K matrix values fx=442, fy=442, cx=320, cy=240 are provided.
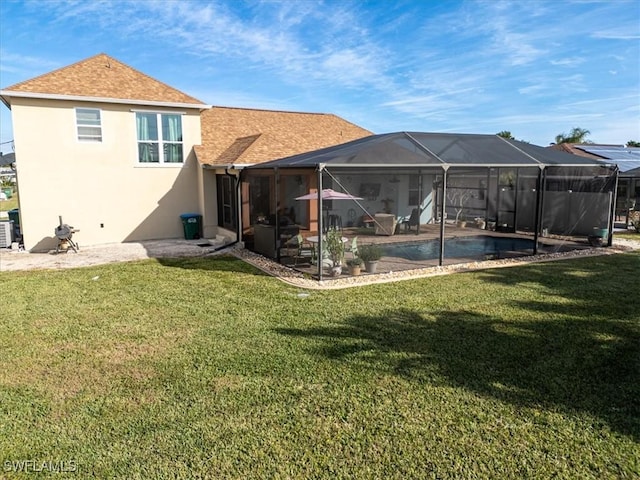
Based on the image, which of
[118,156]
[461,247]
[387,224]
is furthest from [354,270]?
[118,156]

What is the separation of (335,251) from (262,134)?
7.82 meters

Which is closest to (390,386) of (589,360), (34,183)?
(589,360)

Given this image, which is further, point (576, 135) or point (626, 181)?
point (576, 135)

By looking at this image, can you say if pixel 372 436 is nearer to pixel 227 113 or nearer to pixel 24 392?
pixel 24 392

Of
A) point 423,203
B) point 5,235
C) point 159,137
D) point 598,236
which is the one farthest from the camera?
point 423,203

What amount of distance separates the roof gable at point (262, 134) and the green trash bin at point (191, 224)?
2.12m

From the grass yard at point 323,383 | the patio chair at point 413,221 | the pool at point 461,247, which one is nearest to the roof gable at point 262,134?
the patio chair at point 413,221

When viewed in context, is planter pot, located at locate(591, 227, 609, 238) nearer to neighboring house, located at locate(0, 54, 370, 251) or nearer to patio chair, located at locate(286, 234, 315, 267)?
patio chair, located at locate(286, 234, 315, 267)

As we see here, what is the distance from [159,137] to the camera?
16.2 metres

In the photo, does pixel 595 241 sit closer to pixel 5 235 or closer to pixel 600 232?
pixel 600 232

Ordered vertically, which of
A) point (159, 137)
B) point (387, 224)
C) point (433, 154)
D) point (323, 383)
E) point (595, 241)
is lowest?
point (323, 383)

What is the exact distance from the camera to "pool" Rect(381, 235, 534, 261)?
502 inches

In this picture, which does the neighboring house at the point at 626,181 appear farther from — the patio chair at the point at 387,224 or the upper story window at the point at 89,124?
the upper story window at the point at 89,124

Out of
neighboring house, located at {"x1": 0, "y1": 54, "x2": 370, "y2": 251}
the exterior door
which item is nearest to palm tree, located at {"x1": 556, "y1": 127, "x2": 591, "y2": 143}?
neighboring house, located at {"x1": 0, "y1": 54, "x2": 370, "y2": 251}
